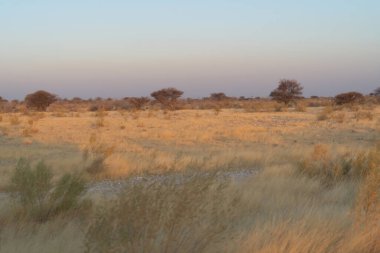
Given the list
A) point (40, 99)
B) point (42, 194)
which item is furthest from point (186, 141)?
point (40, 99)

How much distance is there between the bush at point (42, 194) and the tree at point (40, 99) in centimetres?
6052

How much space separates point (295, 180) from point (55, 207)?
5.75 m

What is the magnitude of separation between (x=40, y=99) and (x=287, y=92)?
34265 millimetres

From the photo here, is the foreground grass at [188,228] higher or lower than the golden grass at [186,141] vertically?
higher

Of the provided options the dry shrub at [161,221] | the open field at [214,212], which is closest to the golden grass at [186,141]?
the open field at [214,212]

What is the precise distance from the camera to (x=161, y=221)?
220 inches

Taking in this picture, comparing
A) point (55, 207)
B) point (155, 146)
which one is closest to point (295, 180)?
point (55, 207)

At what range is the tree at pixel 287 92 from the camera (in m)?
75.1

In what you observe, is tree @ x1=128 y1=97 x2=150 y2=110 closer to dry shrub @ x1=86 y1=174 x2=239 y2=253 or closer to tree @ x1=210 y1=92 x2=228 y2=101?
tree @ x1=210 y1=92 x2=228 y2=101

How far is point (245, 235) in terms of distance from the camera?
6.52 meters

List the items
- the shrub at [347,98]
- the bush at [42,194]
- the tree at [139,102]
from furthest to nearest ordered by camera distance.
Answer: the shrub at [347,98] < the tree at [139,102] < the bush at [42,194]

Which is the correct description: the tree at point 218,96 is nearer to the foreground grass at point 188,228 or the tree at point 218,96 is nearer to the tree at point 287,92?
the tree at point 287,92

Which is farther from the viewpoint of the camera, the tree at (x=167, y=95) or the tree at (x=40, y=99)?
the tree at (x=167, y=95)

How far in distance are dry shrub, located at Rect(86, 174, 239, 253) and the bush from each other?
10.4ft
